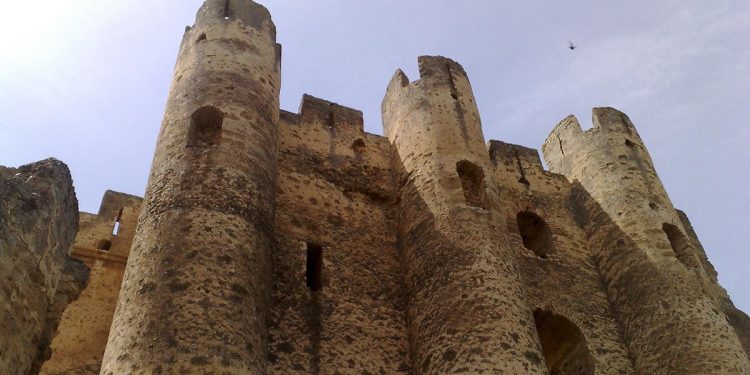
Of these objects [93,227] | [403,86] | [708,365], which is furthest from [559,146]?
[93,227]

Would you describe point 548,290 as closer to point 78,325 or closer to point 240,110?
point 240,110

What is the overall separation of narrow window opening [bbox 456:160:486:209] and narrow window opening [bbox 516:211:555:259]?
1.77 m

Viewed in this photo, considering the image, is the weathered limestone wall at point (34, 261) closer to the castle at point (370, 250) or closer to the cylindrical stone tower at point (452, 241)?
the castle at point (370, 250)

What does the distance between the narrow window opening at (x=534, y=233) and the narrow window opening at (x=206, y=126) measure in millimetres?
5230

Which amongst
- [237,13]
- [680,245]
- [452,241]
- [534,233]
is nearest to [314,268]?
[452,241]

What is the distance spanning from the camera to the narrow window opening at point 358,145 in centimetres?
1142

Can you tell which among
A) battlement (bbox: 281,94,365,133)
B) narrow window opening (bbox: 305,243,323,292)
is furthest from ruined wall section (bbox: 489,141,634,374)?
narrow window opening (bbox: 305,243,323,292)

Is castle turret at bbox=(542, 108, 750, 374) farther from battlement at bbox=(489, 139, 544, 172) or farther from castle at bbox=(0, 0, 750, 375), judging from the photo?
battlement at bbox=(489, 139, 544, 172)

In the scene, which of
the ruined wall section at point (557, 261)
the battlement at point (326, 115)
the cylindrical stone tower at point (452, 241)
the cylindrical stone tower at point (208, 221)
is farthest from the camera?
the battlement at point (326, 115)

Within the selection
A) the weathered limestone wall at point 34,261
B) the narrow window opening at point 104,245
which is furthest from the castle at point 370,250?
the weathered limestone wall at point 34,261

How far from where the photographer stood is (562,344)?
10.3m

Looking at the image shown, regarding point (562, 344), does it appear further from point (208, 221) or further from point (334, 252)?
point (208, 221)

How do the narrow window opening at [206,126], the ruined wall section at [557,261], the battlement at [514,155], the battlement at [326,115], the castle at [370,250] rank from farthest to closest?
the battlement at [514,155] < the battlement at [326,115] < the ruined wall section at [557,261] < the narrow window opening at [206,126] < the castle at [370,250]

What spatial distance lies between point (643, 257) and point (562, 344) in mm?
1907
